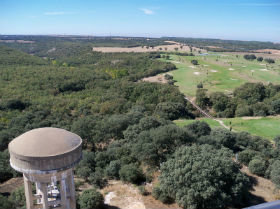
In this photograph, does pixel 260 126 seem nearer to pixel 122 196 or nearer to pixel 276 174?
pixel 276 174

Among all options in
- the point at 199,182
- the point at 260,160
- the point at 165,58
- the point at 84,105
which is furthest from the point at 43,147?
the point at 165,58

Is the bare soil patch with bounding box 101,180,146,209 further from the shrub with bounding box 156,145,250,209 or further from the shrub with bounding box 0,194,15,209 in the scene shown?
the shrub with bounding box 0,194,15,209

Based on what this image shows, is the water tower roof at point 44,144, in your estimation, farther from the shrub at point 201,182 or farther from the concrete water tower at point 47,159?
the shrub at point 201,182

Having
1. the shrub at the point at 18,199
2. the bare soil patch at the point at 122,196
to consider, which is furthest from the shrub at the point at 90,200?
the shrub at the point at 18,199

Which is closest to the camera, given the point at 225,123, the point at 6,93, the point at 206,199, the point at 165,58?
the point at 206,199

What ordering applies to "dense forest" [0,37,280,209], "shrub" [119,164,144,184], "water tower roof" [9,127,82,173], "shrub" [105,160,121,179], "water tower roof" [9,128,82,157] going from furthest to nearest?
"shrub" [105,160,121,179]
"shrub" [119,164,144,184]
"dense forest" [0,37,280,209]
"water tower roof" [9,128,82,157]
"water tower roof" [9,127,82,173]

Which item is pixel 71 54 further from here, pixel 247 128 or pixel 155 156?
pixel 155 156

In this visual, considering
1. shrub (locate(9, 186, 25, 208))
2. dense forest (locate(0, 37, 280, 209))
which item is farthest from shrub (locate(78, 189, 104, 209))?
shrub (locate(9, 186, 25, 208))
